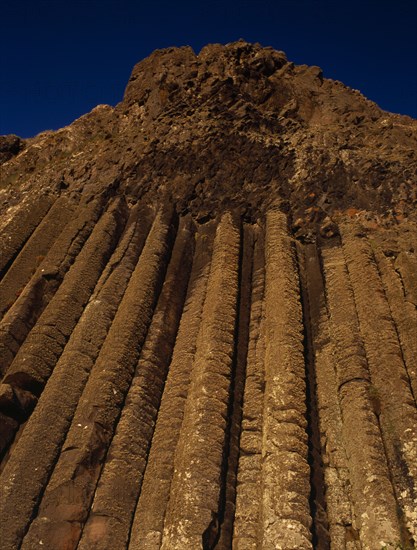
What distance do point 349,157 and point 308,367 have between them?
696 centimetres

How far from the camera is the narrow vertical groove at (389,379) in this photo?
17.3 feet

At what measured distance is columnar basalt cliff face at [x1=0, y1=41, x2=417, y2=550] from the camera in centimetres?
534

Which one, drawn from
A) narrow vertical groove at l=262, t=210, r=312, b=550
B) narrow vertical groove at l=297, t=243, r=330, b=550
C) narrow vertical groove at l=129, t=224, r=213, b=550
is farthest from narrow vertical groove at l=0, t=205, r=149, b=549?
narrow vertical groove at l=297, t=243, r=330, b=550

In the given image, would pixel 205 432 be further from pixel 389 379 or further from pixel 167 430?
pixel 389 379

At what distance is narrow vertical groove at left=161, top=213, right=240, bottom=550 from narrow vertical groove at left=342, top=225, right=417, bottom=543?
215 cm

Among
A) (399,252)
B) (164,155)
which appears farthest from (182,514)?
(164,155)

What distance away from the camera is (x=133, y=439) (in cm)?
618

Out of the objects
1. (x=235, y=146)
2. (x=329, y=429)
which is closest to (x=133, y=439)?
(x=329, y=429)

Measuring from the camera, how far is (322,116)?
1422cm

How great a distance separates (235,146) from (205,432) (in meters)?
8.63

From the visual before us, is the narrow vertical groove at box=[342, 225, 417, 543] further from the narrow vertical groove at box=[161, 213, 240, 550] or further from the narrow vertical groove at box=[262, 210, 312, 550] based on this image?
the narrow vertical groove at box=[161, 213, 240, 550]

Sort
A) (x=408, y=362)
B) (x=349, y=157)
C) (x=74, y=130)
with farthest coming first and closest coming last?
(x=74, y=130) < (x=349, y=157) < (x=408, y=362)

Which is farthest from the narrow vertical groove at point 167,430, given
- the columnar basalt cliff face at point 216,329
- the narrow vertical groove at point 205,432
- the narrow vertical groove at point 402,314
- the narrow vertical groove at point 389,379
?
the narrow vertical groove at point 402,314

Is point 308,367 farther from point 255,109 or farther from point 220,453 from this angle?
point 255,109
